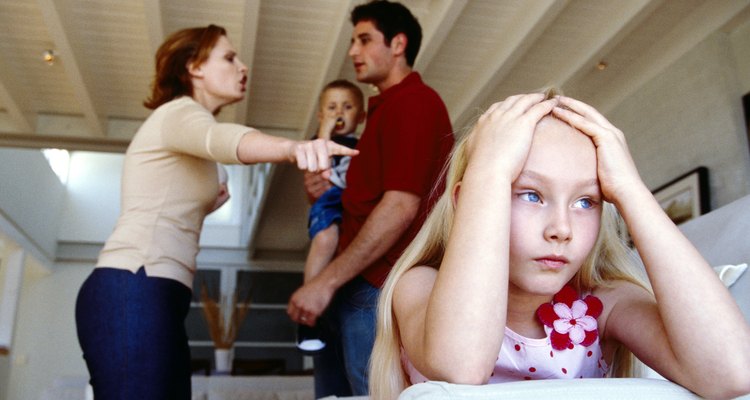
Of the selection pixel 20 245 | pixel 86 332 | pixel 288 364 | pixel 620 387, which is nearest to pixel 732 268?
pixel 620 387

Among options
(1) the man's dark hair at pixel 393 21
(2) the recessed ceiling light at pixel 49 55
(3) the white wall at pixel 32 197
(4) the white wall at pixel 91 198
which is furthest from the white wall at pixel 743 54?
(4) the white wall at pixel 91 198

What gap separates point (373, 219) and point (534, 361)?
101 centimetres

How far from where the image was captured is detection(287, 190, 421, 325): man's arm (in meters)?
1.98

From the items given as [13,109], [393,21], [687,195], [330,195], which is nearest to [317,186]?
[330,195]

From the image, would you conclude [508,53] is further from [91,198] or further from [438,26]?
Result: [91,198]

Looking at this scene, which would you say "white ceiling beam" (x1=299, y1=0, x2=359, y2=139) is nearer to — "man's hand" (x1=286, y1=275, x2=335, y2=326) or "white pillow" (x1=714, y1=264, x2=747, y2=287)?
"man's hand" (x1=286, y1=275, x2=335, y2=326)

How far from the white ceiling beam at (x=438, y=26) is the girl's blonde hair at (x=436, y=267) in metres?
2.80

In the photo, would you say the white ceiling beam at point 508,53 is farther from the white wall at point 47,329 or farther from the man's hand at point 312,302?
the white wall at point 47,329

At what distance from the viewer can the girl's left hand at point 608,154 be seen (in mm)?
934

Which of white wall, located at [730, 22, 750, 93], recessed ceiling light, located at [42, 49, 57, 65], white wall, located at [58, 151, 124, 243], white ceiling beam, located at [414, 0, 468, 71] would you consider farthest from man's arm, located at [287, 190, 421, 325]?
white wall, located at [58, 151, 124, 243]

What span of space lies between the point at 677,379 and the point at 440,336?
0.95ft

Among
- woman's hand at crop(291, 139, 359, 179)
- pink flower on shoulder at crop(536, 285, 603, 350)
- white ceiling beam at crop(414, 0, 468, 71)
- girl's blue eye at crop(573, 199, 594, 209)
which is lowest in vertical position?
pink flower on shoulder at crop(536, 285, 603, 350)

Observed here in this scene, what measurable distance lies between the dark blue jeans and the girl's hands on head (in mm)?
889

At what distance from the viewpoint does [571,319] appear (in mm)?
1023
